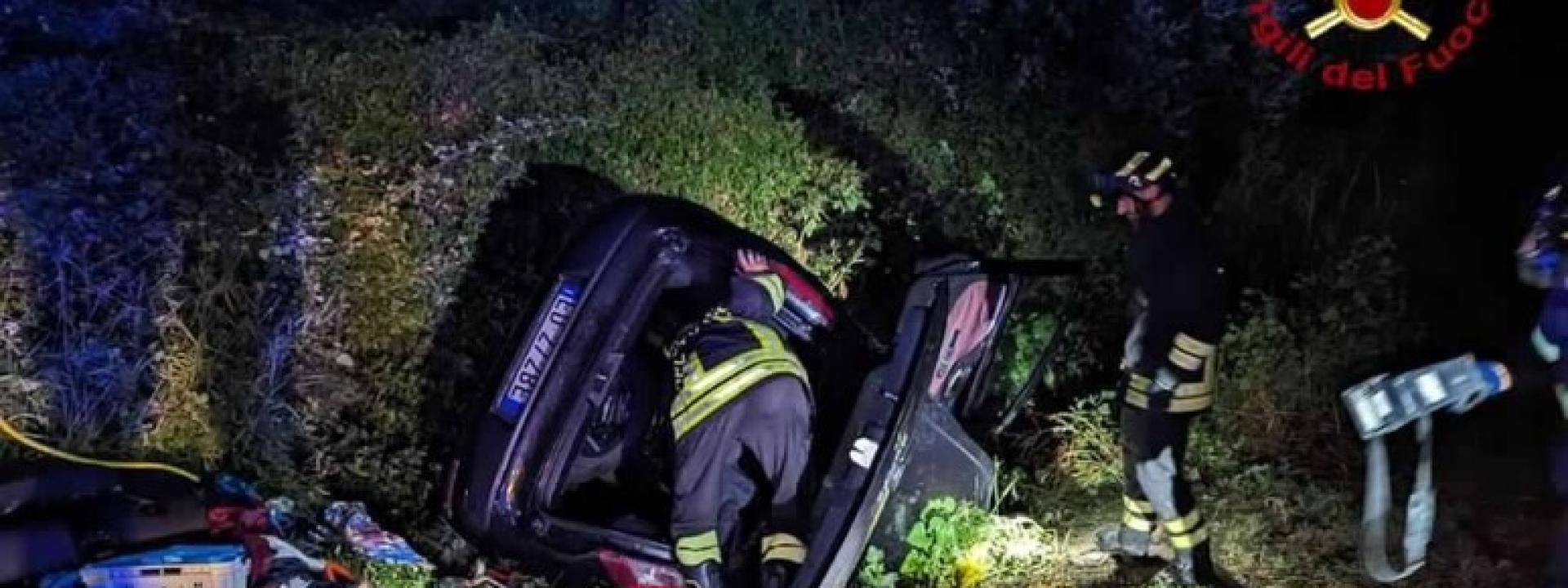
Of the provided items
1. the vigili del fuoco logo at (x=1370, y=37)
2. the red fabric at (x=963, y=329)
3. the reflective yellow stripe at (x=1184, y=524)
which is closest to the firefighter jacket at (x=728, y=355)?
the red fabric at (x=963, y=329)

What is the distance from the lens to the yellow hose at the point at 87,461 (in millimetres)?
5246

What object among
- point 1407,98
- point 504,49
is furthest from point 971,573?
point 504,49

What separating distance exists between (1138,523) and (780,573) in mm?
1240

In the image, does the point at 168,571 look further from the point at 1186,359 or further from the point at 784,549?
the point at 1186,359

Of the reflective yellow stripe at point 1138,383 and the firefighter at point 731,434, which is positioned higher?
the reflective yellow stripe at point 1138,383

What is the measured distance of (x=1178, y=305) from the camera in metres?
4.72

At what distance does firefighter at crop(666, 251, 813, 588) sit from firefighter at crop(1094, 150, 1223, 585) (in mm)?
1047

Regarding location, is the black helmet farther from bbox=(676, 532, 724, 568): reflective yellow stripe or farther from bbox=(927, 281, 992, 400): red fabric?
bbox=(676, 532, 724, 568): reflective yellow stripe

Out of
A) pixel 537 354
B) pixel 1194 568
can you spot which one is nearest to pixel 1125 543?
pixel 1194 568

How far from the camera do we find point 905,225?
7418 mm

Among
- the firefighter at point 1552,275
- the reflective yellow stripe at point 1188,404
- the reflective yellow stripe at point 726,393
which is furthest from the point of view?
the reflective yellow stripe at point 1188,404

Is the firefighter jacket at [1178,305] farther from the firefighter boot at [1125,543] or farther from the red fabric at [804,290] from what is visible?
the red fabric at [804,290]

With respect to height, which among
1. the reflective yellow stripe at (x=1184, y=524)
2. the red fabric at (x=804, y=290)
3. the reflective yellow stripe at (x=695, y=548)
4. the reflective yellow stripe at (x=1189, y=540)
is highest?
the red fabric at (x=804, y=290)

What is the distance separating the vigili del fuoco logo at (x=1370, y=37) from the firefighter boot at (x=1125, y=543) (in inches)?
116
